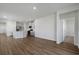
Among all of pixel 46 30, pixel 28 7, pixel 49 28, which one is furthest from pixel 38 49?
pixel 46 30

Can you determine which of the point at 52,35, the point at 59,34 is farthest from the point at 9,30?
the point at 59,34

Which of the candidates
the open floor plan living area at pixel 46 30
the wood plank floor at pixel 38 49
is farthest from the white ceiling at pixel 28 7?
the wood plank floor at pixel 38 49

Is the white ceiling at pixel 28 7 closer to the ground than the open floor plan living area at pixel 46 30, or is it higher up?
higher up

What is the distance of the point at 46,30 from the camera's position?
723 centimetres

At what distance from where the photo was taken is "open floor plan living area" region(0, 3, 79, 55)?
3.77 m

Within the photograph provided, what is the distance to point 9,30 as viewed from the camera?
1058cm

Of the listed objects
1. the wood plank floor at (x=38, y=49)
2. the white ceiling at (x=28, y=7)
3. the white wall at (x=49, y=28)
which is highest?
the white ceiling at (x=28, y=7)

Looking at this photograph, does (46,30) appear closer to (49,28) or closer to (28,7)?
(49,28)

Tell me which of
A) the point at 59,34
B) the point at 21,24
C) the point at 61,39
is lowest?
the point at 61,39

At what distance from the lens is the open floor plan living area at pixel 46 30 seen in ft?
12.4

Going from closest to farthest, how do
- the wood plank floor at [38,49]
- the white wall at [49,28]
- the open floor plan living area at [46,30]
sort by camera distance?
the wood plank floor at [38,49] → the open floor plan living area at [46,30] → the white wall at [49,28]

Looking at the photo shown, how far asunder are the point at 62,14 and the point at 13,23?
782 centimetres

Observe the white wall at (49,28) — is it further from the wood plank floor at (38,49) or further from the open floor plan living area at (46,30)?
the wood plank floor at (38,49)

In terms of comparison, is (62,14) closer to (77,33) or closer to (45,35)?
(77,33)
